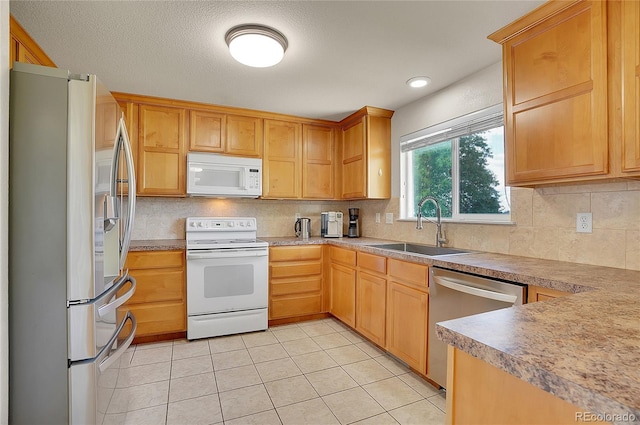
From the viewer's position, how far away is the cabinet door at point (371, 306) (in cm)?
252

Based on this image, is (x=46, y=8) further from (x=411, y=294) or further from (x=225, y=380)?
(x=411, y=294)

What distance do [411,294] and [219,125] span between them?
2.50 meters

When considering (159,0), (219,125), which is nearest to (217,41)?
(159,0)

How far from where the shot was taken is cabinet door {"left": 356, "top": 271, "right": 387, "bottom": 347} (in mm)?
2516

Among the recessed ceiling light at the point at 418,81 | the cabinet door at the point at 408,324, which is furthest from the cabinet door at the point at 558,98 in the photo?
the cabinet door at the point at 408,324

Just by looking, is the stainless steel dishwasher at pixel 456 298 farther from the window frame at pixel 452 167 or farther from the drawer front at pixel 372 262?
the window frame at pixel 452 167

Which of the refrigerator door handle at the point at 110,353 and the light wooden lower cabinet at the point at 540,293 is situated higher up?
the light wooden lower cabinet at the point at 540,293

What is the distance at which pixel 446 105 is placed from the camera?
8.93 feet

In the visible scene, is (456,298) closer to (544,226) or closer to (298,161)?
(544,226)

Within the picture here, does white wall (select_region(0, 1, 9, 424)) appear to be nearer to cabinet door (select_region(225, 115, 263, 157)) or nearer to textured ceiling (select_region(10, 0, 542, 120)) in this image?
textured ceiling (select_region(10, 0, 542, 120))

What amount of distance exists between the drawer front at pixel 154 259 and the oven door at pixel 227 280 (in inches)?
5.1

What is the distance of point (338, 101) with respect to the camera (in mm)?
3082

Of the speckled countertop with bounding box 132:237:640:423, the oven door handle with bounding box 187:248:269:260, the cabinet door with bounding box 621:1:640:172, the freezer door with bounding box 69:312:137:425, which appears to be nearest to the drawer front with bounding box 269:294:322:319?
the oven door handle with bounding box 187:248:269:260

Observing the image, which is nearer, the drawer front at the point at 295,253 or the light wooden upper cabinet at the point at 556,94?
the light wooden upper cabinet at the point at 556,94
